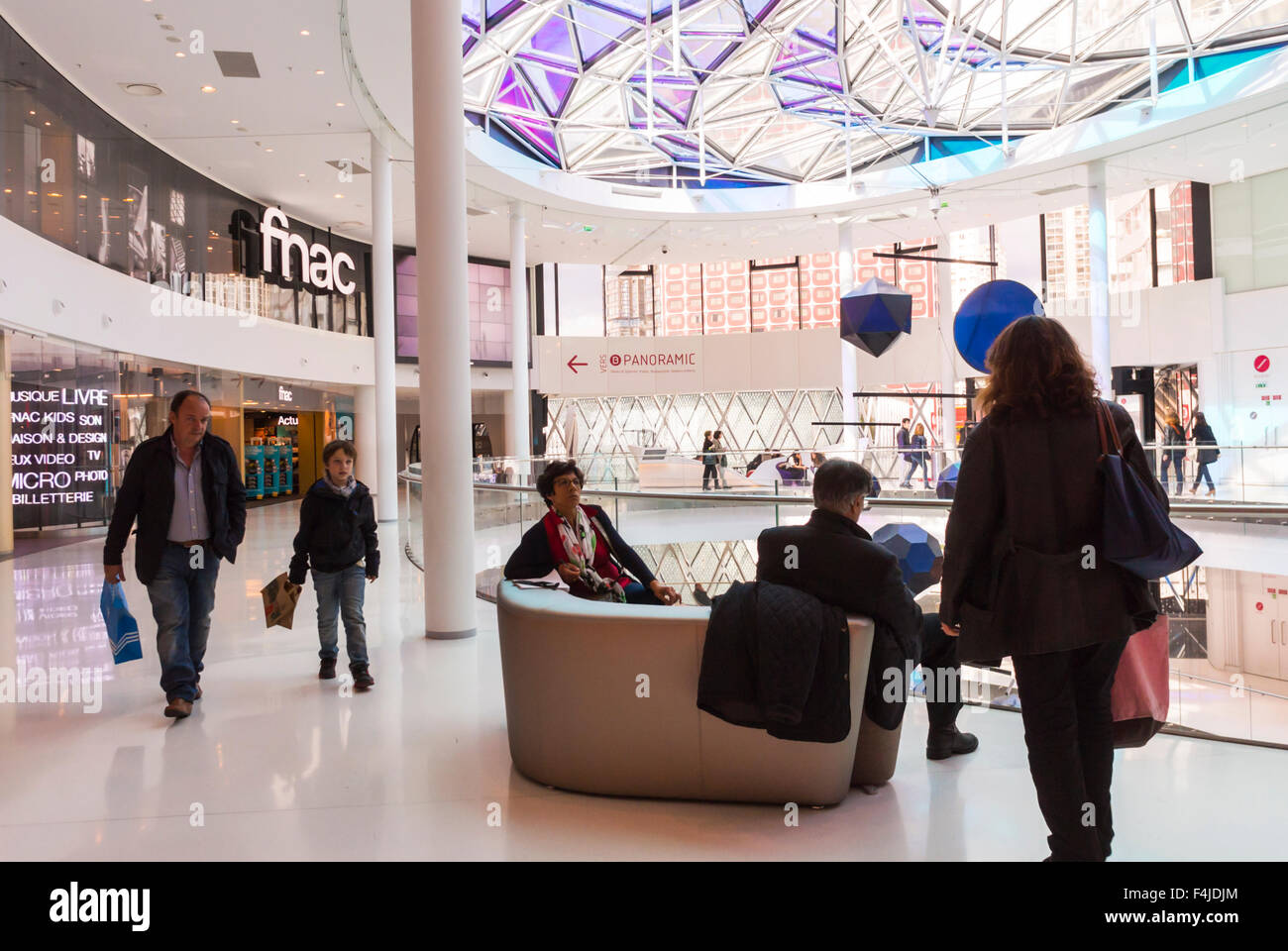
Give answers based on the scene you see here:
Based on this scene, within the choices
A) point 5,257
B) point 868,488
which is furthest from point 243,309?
point 868,488

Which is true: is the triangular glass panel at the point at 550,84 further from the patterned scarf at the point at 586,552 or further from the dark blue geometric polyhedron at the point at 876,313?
the patterned scarf at the point at 586,552

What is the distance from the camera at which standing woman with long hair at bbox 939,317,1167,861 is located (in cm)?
300

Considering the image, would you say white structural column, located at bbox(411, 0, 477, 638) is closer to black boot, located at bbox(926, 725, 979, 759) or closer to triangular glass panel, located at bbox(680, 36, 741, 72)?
black boot, located at bbox(926, 725, 979, 759)

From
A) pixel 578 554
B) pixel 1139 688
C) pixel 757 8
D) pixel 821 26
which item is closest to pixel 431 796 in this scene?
pixel 578 554

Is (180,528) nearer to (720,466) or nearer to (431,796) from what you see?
(431,796)

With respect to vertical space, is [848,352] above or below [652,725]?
above

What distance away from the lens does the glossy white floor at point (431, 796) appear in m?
3.59

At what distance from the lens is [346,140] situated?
20.9 m

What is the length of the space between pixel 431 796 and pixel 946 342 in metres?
31.8

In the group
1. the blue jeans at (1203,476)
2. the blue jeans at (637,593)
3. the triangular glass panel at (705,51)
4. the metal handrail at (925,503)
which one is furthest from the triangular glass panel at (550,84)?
the blue jeans at (637,593)

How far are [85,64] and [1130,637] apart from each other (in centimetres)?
1888

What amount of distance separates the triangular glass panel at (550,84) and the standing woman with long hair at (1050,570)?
22.1 metres

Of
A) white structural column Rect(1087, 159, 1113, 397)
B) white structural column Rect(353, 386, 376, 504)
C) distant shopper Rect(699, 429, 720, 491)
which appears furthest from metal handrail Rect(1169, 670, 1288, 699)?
white structural column Rect(353, 386, 376, 504)

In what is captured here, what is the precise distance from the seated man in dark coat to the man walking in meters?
3.41
